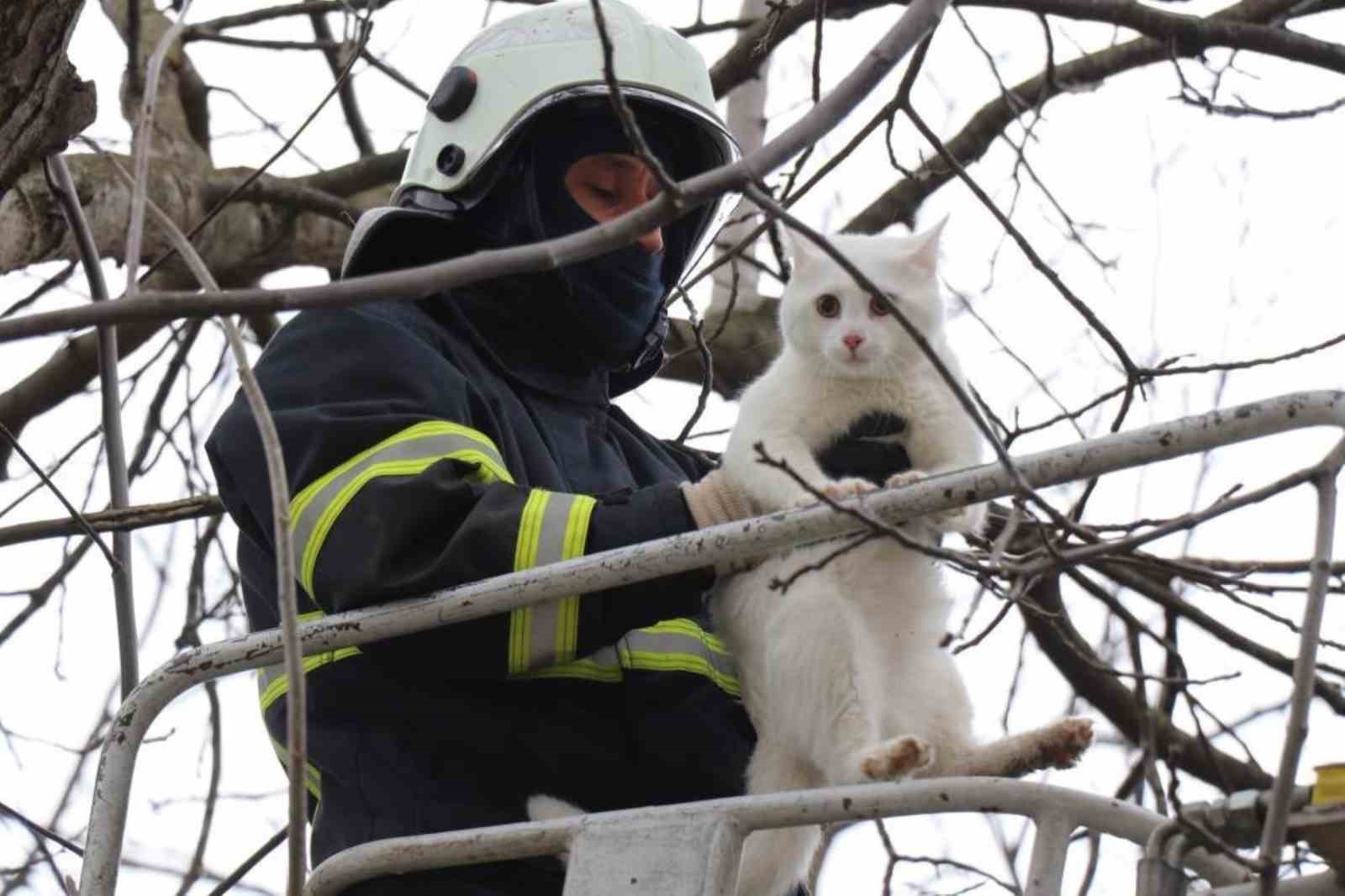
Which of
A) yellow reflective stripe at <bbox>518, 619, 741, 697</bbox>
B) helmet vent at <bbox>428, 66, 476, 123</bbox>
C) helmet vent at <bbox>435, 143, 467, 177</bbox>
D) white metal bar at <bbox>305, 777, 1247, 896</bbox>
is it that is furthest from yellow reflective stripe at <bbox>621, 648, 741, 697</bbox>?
helmet vent at <bbox>428, 66, 476, 123</bbox>

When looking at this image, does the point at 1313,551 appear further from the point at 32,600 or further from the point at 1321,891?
the point at 32,600

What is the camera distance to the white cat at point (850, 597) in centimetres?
319

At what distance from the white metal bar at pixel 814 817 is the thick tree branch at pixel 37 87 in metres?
1.12

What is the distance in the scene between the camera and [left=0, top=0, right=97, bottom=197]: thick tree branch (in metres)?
2.71

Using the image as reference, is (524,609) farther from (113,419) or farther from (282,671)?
(113,419)

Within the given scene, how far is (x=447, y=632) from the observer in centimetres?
298

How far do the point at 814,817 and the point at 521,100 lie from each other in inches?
74.2

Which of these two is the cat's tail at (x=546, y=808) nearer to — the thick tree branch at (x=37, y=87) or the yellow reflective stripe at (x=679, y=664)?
the yellow reflective stripe at (x=679, y=664)

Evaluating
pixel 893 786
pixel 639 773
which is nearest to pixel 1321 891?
pixel 893 786

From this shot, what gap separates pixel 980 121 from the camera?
582cm

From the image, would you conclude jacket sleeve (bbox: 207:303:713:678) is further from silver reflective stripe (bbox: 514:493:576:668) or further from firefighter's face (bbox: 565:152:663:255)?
firefighter's face (bbox: 565:152:663:255)

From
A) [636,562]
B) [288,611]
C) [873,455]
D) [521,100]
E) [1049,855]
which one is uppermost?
[521,100]

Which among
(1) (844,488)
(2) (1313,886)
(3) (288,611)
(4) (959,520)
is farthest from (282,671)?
(2) (1313,886)

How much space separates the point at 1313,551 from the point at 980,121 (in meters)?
3.93
